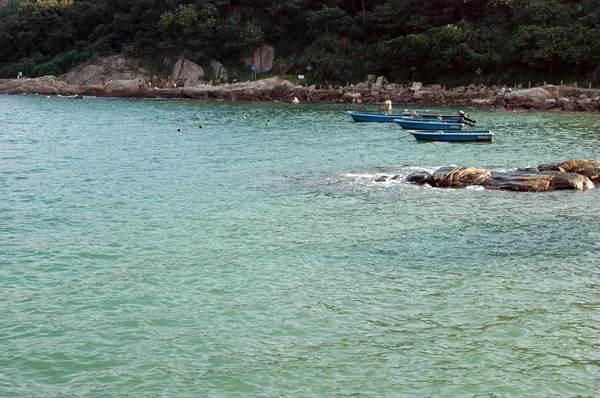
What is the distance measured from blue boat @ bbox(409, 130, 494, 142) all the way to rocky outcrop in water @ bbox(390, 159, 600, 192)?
14483mm

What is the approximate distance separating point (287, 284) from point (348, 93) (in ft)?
233

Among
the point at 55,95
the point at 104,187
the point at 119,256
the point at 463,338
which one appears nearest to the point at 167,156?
the point at 104,187

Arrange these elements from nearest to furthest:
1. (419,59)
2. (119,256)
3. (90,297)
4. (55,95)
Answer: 1. (90,297)
2. (119,256)
3. (419,59)
4. (55,95)

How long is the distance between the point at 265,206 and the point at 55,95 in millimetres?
86863

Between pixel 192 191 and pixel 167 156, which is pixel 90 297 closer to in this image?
pixel 192 191

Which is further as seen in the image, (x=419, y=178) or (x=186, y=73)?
(x=186, y=73)

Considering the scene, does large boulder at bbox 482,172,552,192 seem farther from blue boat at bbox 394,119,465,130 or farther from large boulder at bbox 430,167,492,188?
blue boat at bbox 394,119,465,130

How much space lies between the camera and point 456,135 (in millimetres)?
45125

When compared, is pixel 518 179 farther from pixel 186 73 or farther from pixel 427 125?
pixel 186 73

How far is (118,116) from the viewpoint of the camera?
64.4 meters

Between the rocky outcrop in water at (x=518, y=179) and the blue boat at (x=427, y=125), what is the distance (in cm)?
1865

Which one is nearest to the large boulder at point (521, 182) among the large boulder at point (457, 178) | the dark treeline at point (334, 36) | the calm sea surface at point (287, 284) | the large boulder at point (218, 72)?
the large boulder at point (457, 178)

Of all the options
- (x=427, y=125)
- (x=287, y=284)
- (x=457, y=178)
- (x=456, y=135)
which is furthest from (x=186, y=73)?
(x=287, y=284)

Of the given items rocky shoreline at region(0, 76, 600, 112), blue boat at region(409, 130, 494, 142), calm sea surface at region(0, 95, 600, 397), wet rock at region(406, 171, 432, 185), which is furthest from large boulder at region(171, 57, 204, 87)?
wet rock at region(406, 171, 432, 185)
